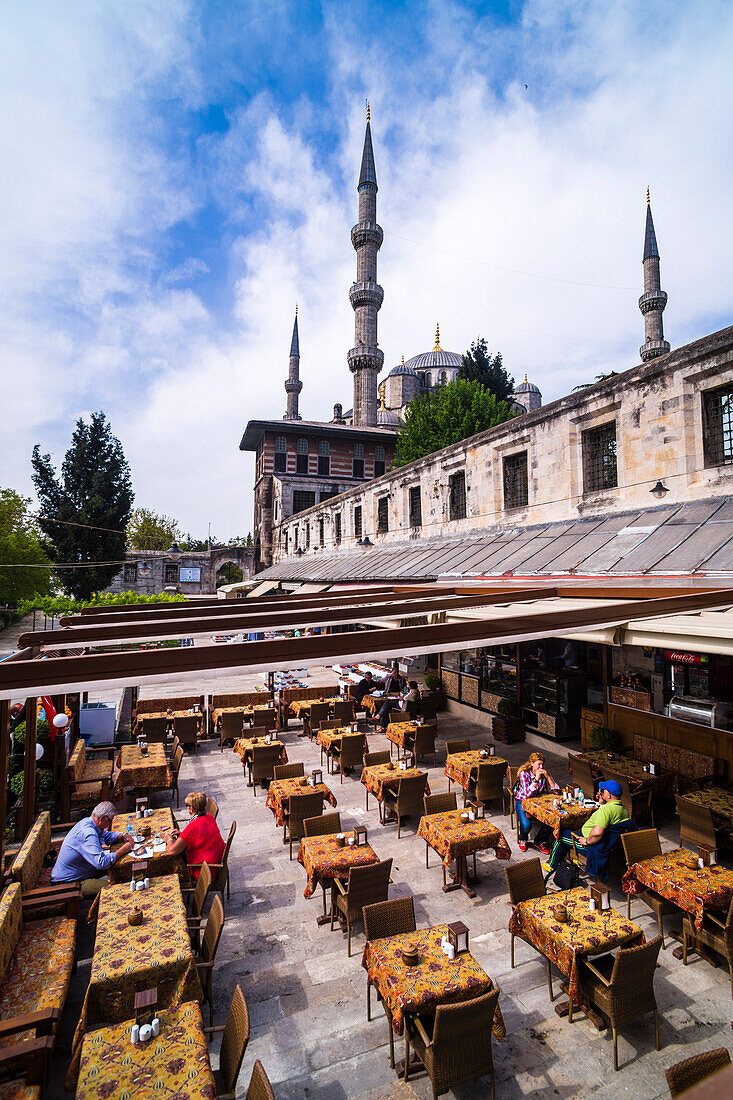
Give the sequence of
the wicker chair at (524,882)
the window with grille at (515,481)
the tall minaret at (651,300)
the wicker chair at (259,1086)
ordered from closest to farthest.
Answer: the wicker chair at (259,1086) → the wicker chair at (524,882) → the window with grille at (515,481) → the tall minaret at (651,300)

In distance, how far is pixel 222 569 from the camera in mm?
61500

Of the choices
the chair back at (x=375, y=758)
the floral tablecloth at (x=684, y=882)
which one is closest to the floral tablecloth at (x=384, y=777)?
the chair back at (x=375, y=758)

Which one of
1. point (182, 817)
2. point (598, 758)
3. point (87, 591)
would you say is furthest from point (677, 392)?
point (87, 591)

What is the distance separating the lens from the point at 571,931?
455 cm

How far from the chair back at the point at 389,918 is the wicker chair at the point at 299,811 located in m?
2.68

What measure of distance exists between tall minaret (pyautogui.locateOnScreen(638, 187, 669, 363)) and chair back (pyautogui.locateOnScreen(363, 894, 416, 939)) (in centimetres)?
4455

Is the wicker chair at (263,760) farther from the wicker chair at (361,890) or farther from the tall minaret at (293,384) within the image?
the tall minaret at (293,384)

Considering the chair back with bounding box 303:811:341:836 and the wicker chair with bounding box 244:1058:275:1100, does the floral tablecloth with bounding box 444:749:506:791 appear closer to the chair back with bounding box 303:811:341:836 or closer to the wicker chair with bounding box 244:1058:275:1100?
the chair back with bounding box 303:811:341:836

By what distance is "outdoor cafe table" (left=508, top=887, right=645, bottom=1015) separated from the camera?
14.4ft

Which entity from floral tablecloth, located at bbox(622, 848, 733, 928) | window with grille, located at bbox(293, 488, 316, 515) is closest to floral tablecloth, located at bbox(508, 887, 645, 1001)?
floral tablecloth, located at bbox(622, 848, 733, 928)

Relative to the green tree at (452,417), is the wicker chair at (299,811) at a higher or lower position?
lower

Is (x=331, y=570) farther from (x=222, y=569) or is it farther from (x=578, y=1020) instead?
(x=222, y=569)

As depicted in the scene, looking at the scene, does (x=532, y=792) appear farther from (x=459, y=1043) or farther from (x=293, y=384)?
(x=293, y=384)

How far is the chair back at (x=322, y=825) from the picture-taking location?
659 cm
